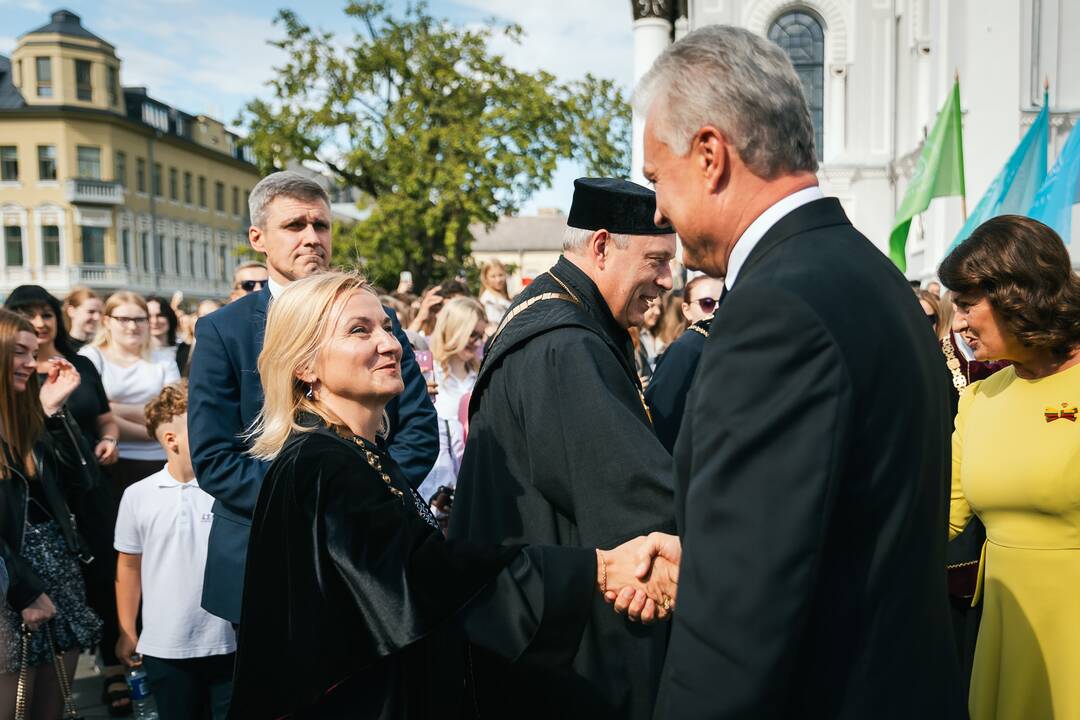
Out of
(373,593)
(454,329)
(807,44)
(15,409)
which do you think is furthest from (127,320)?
(807,44)

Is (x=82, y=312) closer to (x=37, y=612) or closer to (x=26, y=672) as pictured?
(x=26, y=672)

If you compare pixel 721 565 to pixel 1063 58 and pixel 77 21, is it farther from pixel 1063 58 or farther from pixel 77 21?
pixel 77 21

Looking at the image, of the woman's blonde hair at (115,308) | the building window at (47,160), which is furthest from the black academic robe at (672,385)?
the building window at (47,160)

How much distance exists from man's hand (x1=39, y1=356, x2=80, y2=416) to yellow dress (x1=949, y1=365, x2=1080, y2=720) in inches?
169

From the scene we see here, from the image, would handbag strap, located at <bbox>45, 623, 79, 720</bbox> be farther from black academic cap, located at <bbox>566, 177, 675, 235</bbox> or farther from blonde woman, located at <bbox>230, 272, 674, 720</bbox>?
black academic cap, located at <bbox>566, 177, 675, 235</bbox>

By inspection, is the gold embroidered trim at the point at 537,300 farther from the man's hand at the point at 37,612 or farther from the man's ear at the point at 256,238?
the man's hand at the point at 37,612

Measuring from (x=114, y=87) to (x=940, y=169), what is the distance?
54.8m

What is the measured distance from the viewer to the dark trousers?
411 centimetres

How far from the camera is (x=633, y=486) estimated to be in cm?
266

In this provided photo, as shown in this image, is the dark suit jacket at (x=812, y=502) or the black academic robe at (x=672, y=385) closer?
the dark suit jacket at (x=812, y=502)

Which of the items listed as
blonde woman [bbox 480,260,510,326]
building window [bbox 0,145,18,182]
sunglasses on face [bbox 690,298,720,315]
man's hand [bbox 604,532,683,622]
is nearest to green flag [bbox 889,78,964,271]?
sunglasses on face [bbox 690,298,720,315]

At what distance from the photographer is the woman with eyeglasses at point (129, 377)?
6551 millimetres

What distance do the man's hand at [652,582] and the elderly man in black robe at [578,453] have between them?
0.42ft

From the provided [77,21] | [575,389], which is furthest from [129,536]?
[77,21]
